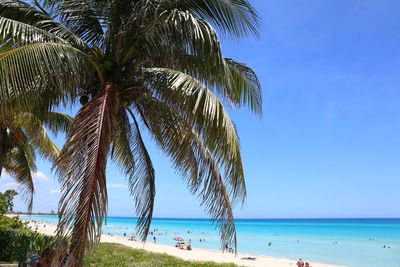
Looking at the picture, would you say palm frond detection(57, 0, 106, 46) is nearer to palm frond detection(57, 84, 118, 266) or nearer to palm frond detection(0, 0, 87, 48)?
palm frond detection(0, 0, 87, 48)

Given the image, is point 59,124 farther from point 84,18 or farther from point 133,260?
point 84,18

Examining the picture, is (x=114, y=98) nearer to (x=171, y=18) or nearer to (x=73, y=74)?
(x=73, y=74)

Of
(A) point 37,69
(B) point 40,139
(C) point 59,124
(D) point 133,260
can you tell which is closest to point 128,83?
(A) point 37,69

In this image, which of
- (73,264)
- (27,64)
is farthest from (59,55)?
(73,264)

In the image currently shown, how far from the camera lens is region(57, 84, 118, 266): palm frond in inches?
181

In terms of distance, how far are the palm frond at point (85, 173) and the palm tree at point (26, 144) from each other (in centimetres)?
462

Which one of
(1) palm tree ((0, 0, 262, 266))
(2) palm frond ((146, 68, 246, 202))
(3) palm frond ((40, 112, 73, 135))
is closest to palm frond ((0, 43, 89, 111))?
(1) palm tree ((0, 0, 262, 266))

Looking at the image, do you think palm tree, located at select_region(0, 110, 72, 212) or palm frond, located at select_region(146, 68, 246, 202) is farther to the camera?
palm tree, located at select_region(0, 110, 72, 212)

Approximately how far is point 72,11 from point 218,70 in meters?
2.92

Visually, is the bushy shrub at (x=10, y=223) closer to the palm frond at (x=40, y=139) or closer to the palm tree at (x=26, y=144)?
the palm tree at (x=26, y=144)

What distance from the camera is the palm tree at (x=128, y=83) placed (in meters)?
5.16

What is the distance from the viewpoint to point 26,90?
5664mm

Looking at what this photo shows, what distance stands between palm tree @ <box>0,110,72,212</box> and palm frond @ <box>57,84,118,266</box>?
182 inches

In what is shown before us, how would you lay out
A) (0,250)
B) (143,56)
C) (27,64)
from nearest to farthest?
(27,64)
(143,56)
(0,250)
